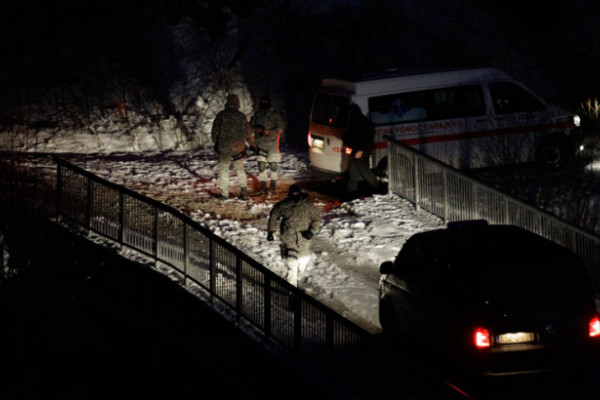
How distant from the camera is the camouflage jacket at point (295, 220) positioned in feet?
41.5

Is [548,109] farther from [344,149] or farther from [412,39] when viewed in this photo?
[412,39]

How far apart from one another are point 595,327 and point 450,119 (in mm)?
9526

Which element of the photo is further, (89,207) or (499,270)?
(89,207)

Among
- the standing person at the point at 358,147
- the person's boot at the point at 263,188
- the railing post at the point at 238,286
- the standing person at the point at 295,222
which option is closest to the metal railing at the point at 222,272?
the railing post at the point at 238,286

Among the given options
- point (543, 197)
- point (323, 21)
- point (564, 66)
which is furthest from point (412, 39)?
point (543, 197)

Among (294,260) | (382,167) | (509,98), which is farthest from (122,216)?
(509,98)

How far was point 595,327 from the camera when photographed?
33.3 feet

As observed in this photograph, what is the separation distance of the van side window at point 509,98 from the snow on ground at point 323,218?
125 inches

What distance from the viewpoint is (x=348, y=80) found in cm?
1878

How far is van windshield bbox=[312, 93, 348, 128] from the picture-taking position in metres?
18.6

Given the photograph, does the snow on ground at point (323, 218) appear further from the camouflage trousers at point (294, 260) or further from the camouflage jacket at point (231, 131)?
the camouflage jacket at point (231, 131)

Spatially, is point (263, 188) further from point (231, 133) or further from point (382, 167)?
point (382, 167)

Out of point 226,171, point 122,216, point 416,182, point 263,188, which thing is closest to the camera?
point 122,216

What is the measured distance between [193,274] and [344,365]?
3.34 metres
